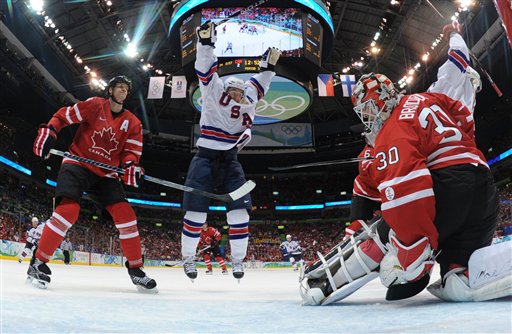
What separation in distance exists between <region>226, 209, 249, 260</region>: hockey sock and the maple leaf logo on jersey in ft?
3.58

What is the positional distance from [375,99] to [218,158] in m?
1.76

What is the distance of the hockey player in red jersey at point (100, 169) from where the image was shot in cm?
272

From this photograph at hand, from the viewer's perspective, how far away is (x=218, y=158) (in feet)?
11.4

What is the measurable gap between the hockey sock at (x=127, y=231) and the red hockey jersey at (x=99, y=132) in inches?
10.1

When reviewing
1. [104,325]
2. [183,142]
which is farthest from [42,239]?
[183,142]

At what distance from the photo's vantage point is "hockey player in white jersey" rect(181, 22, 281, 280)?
3363mm

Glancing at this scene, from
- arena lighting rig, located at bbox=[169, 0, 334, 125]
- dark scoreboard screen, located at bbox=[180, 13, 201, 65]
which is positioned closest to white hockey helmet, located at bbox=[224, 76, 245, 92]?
arena lighting rig, located at bbox=[169, 0, 334, 125]

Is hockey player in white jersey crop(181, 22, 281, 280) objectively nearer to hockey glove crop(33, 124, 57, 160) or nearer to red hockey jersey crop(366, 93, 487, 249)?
hockey glove crop(33, 124, 57, 160)

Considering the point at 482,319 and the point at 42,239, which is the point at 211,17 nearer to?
the point at 42,239

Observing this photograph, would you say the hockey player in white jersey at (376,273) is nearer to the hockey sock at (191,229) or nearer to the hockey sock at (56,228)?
the hockey sock at (191,229)

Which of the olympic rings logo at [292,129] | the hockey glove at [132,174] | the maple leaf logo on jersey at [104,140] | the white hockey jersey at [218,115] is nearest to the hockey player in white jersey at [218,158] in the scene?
the white hockey jersey at [218,115]

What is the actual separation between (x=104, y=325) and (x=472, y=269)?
1313 mm

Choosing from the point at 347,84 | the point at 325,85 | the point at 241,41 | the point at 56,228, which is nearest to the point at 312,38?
the point at 325,85

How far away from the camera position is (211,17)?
11.5 metres
